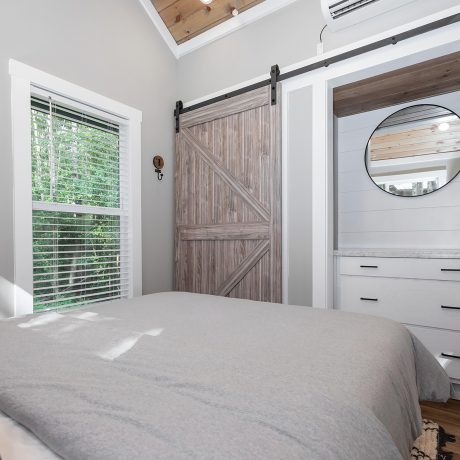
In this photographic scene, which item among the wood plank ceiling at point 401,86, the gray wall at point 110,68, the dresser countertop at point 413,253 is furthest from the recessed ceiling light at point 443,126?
the gray wall at point 110,68

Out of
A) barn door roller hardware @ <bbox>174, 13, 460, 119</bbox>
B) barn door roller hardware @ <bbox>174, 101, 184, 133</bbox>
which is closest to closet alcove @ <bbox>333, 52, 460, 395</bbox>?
barn door roller hardware @ <bbox>174, 13, 460, 119</bbox>

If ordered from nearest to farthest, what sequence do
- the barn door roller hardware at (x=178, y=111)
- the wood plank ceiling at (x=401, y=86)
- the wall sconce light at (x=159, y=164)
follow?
the wood plank ceiling at (x=401, y=86) < the wall sconce light at (x=159, y=164) < the barn door roller hardware at (x=178, y=111)

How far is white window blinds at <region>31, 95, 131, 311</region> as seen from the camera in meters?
2.24

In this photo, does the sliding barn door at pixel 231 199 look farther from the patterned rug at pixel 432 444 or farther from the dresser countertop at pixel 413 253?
the patterned rug at pixel 432 444

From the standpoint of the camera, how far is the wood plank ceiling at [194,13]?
283cm

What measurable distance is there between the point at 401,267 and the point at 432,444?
1.07m

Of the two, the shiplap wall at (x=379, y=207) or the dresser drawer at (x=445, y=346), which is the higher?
the shiplap wall at (x=379, y=207)

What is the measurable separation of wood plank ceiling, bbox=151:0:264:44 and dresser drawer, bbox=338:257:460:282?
229cm

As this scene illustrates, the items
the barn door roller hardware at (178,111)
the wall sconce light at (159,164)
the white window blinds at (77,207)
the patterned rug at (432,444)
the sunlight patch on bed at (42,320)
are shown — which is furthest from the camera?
the barn door roller hardware at (178,111)

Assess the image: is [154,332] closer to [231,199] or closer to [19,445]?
[19,445]

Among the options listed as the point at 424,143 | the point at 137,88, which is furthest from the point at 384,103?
the point at 137,88

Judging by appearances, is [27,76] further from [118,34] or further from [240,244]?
[240,244]

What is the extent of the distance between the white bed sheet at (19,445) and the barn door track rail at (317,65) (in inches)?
102

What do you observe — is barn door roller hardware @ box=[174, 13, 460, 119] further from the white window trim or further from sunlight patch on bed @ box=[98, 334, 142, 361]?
sunlight patch on bed @ box=[98, 334, 142, 361]
